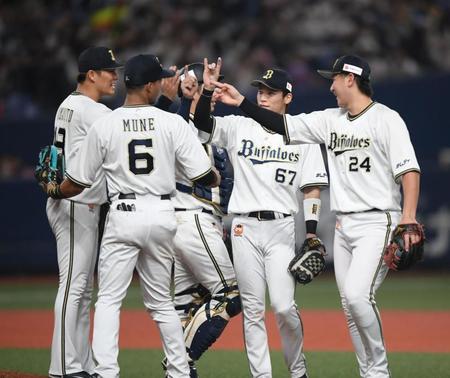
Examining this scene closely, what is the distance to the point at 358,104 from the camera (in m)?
6.36

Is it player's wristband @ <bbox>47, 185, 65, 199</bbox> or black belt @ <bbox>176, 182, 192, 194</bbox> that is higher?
black belt @ <bbox>176, 182, 192, 194</bbox>

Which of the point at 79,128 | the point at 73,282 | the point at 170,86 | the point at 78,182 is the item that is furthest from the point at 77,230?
the point at 170,86

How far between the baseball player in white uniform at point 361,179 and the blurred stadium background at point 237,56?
8.04 meters

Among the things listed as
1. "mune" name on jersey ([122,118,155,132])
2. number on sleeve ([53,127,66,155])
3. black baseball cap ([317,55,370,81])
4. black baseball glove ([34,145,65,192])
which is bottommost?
black baseball glove ([34,145,65,192])

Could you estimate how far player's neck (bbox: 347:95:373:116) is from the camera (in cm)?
636

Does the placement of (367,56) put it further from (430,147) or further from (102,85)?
(102,85)

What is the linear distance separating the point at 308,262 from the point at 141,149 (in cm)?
146

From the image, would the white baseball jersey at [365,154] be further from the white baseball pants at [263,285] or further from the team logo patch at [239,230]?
the team logo patch at [239,230]

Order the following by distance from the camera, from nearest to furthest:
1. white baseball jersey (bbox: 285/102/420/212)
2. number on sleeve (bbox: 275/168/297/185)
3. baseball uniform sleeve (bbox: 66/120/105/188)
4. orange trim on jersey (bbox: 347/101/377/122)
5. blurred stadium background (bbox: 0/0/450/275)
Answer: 1. baseball uniform sleeve (bbox: 66/120/105/188)
2. white baseball jersey (bbox: 285/102/420/212)
3. orange trim on jersey (bbox: 347/101/377/122)
4. number on sleeve (bbox: 275/168/297/185)
5. blurred stadium background (bbox: 0/0/450/275)

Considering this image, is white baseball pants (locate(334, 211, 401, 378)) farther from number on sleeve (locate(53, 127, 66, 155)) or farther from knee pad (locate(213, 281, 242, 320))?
number on sleeve (locate(53, 127, 66, 155))

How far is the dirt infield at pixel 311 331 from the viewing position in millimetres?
9055

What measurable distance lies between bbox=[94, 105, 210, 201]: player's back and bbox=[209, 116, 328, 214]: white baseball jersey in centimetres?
72

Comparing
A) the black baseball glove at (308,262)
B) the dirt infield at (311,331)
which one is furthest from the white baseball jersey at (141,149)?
the dirt infield at (311,331)

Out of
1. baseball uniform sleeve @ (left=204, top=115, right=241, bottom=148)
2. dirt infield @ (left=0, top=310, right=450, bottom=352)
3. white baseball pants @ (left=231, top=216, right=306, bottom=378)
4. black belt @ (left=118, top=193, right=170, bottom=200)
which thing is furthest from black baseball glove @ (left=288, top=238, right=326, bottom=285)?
dirt infield @ (left=0, top=310, right=450, bottom=352)
